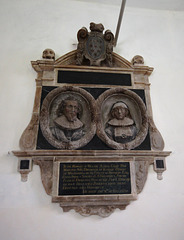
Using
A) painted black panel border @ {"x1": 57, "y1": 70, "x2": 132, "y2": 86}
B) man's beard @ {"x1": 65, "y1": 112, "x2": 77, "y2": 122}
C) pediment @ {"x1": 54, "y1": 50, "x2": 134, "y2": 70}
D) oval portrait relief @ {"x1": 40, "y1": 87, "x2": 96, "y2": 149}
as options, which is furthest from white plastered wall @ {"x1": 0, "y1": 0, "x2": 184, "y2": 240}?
man's beard @ {"x1": 65, "y1": 112, "x2": 77, "y2": 122}

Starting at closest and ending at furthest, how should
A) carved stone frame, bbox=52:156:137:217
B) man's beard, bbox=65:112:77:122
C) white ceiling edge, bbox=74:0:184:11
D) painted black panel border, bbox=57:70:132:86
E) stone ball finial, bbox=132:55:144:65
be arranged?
carved stone frame, bbox=52:156:137:217 < man's beard, bbox=65:112:77:122 < painted black panel border, bbox=57:70:132:86 < stone ball finial, bbox=132:55:144:65 < white ceiling edge, bbox=74:0:184:11

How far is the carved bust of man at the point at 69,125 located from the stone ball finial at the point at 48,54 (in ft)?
3.02

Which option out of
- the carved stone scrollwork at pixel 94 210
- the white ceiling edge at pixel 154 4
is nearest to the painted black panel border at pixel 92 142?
the carved stone scrollwork at pixel 94 210

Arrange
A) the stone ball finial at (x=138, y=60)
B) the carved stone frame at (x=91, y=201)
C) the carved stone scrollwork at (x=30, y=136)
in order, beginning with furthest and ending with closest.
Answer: the stone ball finial at (x=138, y=60) → the carved stone scrollwork at (x=30, y=136) → the carved stone frame at (x=91, y=201)

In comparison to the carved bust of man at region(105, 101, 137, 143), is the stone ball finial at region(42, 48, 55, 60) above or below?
above

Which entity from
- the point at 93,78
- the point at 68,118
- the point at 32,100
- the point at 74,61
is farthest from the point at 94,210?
the point at 74,61

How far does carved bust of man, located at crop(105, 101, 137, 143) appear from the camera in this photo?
10.0 feet

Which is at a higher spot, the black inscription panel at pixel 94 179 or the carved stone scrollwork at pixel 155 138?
the carved stone scrollwork at pixel 155 138

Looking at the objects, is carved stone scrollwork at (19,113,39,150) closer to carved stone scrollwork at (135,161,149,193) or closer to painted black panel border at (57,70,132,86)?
painted black panel border at (57,70,132,86)

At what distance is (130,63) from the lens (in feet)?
11.5

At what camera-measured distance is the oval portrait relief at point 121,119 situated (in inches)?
119

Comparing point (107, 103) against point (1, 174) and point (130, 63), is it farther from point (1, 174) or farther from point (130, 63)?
point (1, 174)

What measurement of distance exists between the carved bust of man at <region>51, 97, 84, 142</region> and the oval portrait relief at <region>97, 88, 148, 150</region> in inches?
13.1

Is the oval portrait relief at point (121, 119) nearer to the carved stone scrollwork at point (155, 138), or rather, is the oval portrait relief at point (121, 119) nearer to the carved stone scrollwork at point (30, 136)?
the carved stone scrollwork at point (155, 138)
